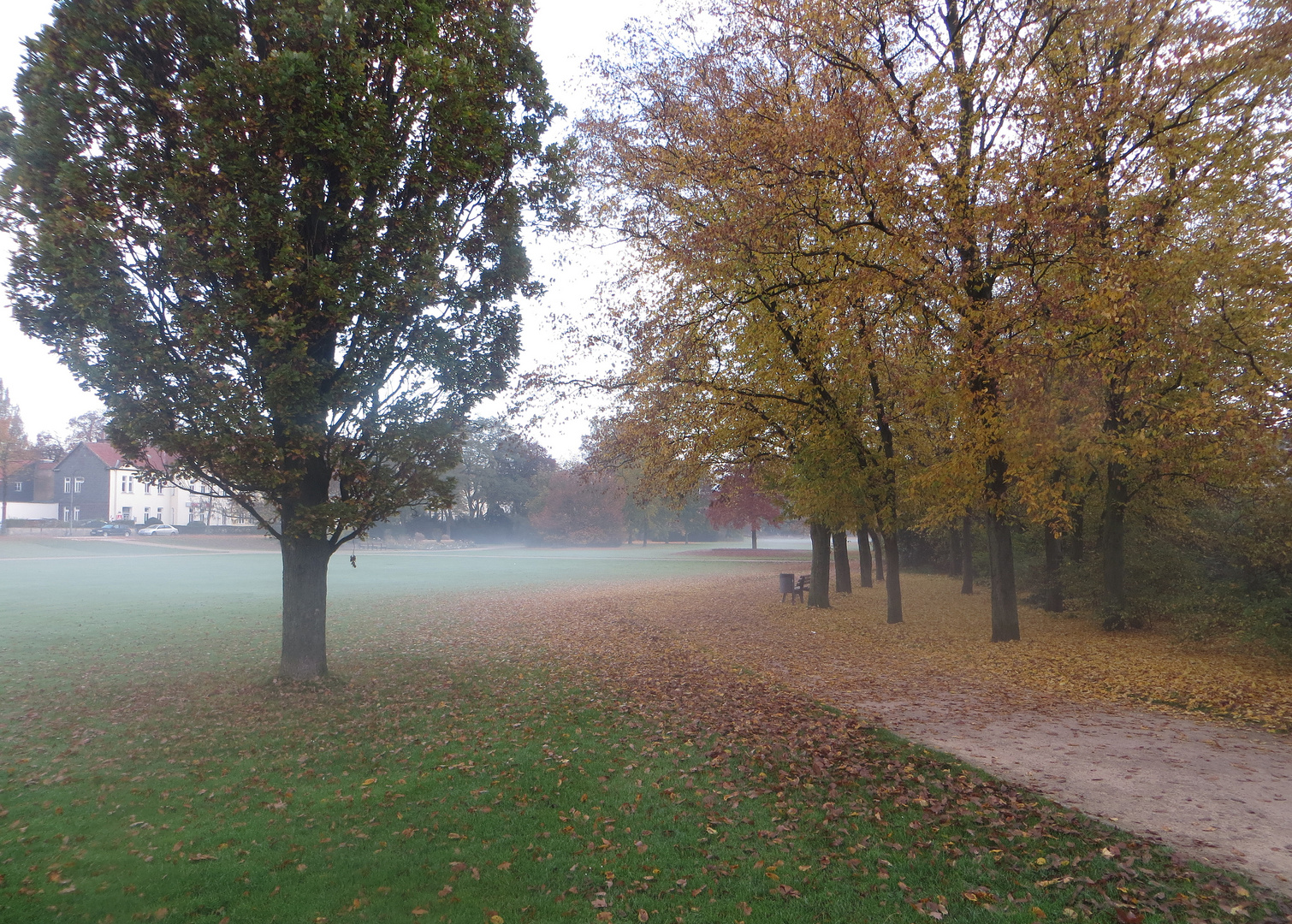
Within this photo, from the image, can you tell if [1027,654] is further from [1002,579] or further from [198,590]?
[198,590]

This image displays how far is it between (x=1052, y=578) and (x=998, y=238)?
35.2 feet

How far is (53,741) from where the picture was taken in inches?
312

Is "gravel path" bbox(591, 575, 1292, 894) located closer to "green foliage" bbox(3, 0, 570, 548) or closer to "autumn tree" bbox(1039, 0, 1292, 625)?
"autumn tree" bbox(1039, 0, 1292, 625)

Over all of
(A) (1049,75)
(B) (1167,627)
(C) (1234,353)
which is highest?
(A) (1049,75)

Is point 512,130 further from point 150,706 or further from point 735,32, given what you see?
point 150,706

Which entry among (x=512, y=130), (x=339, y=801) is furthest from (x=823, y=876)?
(x=512, y=130)

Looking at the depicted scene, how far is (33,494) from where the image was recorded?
7625cm

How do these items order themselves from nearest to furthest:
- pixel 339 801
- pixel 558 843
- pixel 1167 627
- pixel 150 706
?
pixel 558 843 → pixel 339 801 → pixel 150 706 → pixel 1167 627

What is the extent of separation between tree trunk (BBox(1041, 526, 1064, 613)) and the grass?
12670 millimetres

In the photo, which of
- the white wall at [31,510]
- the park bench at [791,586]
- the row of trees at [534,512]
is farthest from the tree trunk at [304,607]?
the white wall at [31,510]

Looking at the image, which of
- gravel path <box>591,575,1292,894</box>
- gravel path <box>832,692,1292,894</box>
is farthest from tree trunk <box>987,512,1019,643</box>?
gravel path <box>832,692,1292,894</box>

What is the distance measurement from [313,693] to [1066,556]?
61.2ft

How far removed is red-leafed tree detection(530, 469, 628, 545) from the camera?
80.7 metres

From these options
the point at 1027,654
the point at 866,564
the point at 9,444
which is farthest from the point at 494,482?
the point at 1027,654
